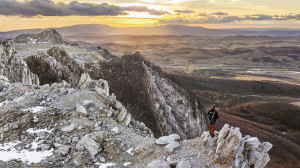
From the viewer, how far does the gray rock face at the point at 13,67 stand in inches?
1352

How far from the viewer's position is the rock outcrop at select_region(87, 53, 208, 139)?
4143cm

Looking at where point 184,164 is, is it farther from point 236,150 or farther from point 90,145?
point 90,145

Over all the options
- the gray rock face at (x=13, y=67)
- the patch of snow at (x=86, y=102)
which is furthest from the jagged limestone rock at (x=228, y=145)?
the gray rock face at (x=13, y=67)

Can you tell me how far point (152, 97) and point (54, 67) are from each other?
19.8 meters

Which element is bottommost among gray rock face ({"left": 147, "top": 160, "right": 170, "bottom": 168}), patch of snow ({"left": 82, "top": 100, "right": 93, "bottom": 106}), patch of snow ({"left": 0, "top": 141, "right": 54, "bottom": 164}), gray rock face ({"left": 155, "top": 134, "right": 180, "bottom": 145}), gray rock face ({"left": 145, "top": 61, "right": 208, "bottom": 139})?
gray rock face ({"left": 145, "top": 61, "right": 208, "bottom": 139})

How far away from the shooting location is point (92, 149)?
46.0 ft

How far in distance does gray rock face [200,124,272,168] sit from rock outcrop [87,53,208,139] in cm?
2615

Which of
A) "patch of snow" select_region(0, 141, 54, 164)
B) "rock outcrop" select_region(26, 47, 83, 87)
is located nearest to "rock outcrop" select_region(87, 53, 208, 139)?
"rock outcrop" select_region(26, 47, 83, 87)

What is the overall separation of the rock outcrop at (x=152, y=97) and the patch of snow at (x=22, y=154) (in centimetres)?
2591

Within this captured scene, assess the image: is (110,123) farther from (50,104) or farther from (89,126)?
(50,104)

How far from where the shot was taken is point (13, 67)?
Answer: 35.0 meters

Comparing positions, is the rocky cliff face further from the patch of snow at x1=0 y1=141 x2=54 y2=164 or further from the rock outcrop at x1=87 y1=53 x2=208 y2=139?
the rock outcrop at x1=87 y1=53 x2=208 y2=139

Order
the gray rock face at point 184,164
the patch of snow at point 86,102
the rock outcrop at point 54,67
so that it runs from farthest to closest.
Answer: the rock outcrop at point 54,67, the patch of snow at point 86,102, the gray rock face at point 184,164

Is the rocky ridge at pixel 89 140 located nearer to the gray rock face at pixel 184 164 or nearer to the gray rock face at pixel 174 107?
the gray rock face at pixel 184 164
